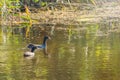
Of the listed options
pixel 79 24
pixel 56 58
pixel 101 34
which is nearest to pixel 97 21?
pixel 79 24

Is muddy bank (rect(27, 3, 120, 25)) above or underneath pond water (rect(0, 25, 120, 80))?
above

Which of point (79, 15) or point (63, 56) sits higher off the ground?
point (79, 15)

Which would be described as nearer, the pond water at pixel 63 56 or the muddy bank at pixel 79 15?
the pond water at pixel 63 56

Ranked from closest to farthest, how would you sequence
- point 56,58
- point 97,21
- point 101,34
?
1. point 56,58
2. point 101,34
3. point 97,21

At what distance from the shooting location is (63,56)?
14.4m

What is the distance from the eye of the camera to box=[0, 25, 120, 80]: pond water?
12.1m

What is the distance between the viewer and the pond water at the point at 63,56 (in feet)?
39.6

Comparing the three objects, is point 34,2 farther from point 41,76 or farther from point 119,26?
point 41,76

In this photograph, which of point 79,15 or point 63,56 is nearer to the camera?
point 63,56

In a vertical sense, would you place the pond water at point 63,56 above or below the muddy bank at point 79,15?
below

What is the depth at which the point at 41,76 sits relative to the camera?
11805 mm

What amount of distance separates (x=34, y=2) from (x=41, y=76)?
15.9 m

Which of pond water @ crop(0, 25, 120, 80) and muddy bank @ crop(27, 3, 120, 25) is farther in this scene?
muddy bank @ crop(27, 3, 120, 25)

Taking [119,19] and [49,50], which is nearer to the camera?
[49,50]
